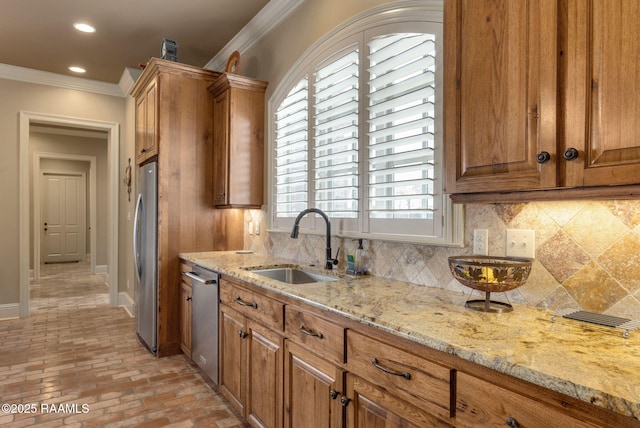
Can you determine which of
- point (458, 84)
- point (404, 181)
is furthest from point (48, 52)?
point (458, 84)

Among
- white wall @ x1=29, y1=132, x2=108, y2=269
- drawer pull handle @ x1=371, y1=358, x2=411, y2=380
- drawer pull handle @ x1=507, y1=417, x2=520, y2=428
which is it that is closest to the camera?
drawer pull handle @ x1=507, y1=417, x2=520, y2=428

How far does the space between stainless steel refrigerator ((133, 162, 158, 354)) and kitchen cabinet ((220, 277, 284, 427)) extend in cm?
114

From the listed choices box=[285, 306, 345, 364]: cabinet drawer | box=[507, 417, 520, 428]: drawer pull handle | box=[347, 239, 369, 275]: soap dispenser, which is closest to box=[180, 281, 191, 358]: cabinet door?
box=[347, 239, 369, 275]: soap dispenser

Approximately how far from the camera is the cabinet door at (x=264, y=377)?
75.7 inches

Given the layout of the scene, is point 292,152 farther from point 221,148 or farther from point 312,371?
point 312,371

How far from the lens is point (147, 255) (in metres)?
3.54

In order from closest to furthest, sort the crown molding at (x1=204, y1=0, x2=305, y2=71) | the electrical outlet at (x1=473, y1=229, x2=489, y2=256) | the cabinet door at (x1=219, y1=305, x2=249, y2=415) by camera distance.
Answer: the electrical outlet at (x1=473, y1=229, x2=489, y2=256) → the cabinet door at (x1=219, y1=305, x2=249, y2=415) → the crown molding at (x1=204, y1=0, x2=305, y2=71)

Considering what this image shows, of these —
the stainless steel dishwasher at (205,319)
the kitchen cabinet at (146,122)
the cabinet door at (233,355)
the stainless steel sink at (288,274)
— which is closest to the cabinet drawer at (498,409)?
the cabinet door at (233,355)

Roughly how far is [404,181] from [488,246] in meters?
0.55

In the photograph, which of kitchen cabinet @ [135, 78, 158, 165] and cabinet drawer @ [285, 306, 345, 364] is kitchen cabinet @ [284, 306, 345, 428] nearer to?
cabinet drawer @ [285, 306, 345, 364]

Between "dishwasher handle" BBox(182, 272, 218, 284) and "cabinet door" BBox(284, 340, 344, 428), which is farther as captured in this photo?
"dishwasher handle" BBox(182, 272, 218, 284)

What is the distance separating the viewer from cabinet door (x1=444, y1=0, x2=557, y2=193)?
1.19m

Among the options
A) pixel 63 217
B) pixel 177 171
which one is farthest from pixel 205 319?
pixel 63 217

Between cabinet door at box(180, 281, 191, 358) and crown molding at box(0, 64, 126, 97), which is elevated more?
crown molding at box(0, 64, 126, 97)
